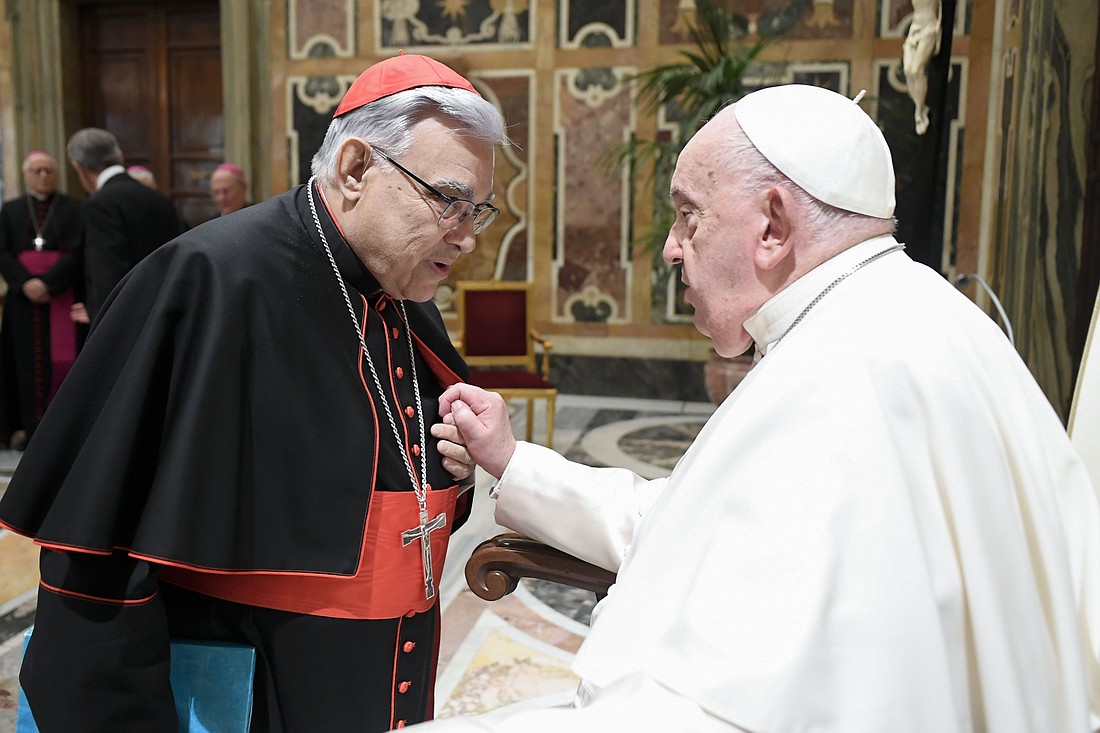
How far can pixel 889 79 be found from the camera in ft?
23.9

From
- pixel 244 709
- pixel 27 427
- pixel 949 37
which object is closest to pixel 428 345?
pixel 244 709

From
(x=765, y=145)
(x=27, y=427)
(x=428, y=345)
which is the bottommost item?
(x=27, y=427)

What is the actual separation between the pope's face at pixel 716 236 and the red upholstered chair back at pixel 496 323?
17.1 feet

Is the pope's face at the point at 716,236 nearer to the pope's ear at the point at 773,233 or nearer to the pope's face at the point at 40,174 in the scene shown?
the pope's ear at the point at 773,233

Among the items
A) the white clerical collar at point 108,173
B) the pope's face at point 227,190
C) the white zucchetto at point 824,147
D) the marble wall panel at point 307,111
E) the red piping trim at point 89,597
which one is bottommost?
the red piping trim at point 89,597

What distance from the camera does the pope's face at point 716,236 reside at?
1.36m

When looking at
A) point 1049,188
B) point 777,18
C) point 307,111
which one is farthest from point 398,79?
point 307,111

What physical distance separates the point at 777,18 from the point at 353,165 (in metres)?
6.76

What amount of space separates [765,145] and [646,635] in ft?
2.34

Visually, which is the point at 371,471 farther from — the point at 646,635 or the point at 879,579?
the point at 879,579

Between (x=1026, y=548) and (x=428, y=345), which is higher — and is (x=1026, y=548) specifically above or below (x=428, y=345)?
A: below

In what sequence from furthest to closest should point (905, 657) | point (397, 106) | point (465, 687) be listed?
point (465, 687), point (397, 106), point (905, 657)

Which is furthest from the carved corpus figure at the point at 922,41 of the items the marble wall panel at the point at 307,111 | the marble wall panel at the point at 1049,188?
the marble wall panel at the point at 307,111

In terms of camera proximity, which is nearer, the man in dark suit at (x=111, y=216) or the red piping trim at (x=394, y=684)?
the red piping trim at (x=394, y=684)
